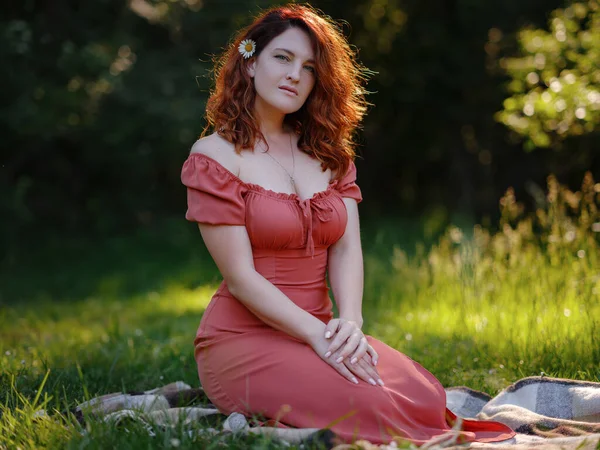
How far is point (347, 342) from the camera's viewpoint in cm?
267

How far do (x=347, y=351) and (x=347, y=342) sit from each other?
0.04 metres

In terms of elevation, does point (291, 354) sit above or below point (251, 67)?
below

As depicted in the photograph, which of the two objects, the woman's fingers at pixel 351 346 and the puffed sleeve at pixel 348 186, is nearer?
the woman's fingers at pixel 351 346

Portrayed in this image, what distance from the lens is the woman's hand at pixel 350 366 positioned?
2633 mm

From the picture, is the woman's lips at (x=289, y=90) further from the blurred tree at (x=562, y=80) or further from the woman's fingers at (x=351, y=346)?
the blurred tree at (x=562, y=80)

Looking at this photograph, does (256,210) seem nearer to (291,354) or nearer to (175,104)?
(291,354)

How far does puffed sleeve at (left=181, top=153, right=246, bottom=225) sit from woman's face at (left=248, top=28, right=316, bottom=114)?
402 millimetres

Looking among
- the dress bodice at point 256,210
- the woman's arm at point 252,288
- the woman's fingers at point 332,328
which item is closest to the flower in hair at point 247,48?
the dress bodice at point 256,210

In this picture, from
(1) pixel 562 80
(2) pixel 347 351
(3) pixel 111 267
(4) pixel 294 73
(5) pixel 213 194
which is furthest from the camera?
(3) pixel 111 267

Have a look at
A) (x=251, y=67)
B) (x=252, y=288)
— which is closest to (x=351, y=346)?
(x=252, y=288)

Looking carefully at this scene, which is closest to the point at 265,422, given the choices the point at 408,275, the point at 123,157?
the point at 408,275

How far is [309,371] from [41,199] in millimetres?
11795

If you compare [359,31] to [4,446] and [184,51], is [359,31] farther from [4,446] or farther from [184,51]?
[4,446]

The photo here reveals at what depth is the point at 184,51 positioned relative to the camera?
36.0 ft
